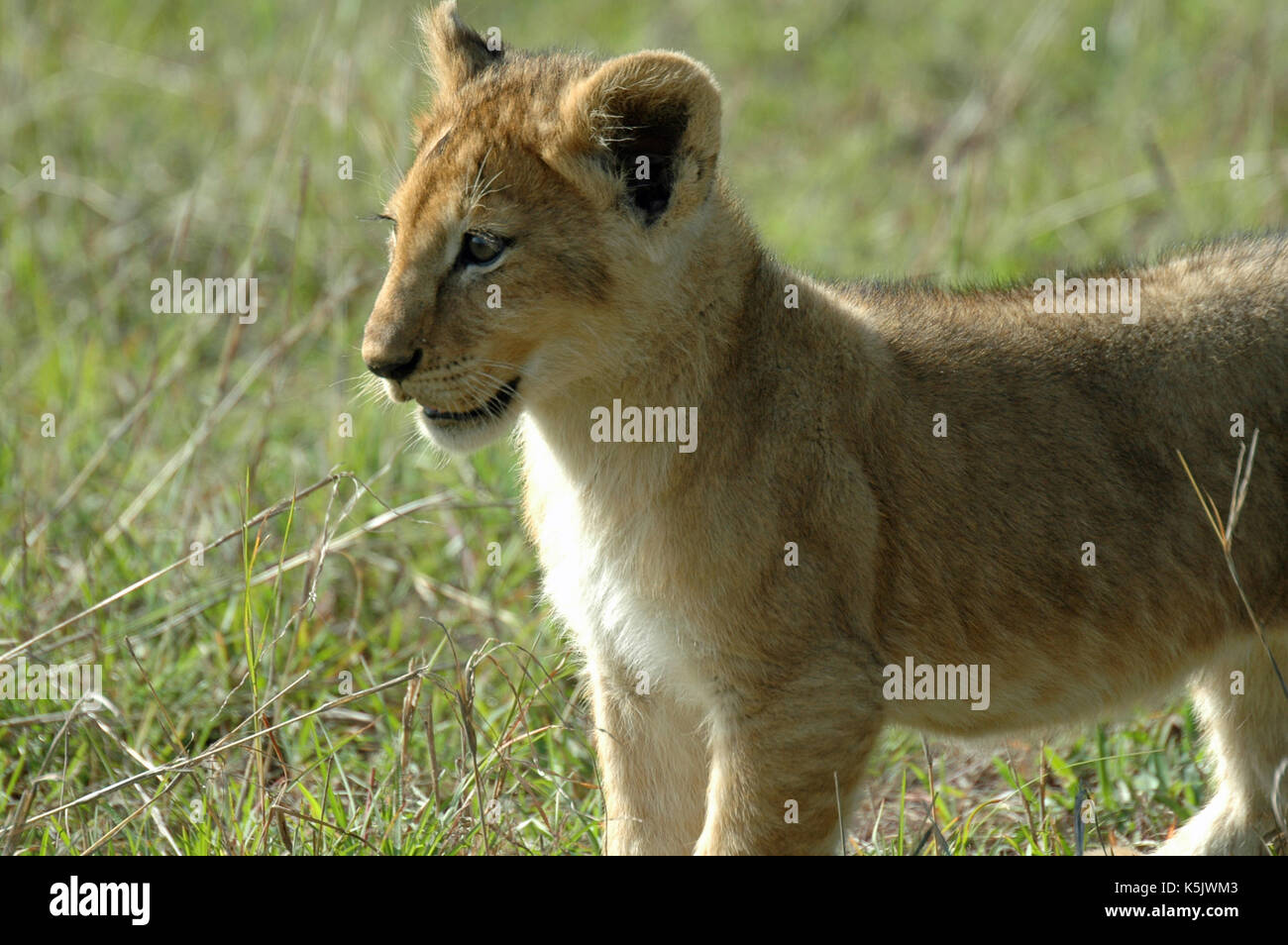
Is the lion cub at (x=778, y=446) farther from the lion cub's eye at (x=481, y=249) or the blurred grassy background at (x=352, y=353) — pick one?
the blurred grassy background at (x=352, y=353)

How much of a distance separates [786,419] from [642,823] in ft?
4.31

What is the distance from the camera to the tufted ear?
14.8 feet

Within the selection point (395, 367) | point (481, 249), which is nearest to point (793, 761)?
point (395, 367)

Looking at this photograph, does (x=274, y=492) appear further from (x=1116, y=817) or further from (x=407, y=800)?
(x=1116, y=817)

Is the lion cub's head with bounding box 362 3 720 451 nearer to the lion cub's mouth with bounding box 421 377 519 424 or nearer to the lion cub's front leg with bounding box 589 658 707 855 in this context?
the lion cub's mouth with bounding box 421 377 519 424

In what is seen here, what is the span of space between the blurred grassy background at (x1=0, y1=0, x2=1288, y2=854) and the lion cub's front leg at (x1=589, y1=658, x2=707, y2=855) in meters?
0.21

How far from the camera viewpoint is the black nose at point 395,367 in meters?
3.94

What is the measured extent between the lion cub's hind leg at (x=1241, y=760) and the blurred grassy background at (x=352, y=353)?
0.86 feet

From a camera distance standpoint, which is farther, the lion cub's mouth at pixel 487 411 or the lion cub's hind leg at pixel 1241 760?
the lion cub's hind leg at pixel 1241 760

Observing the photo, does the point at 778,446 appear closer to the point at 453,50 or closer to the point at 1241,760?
the point at 453,50

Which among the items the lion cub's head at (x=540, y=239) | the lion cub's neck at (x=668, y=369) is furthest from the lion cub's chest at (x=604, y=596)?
the lion cub's head at (x=540, y=239)

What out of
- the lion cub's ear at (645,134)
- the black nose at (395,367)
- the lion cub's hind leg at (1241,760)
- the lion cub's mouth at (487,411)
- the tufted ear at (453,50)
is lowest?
the lion cub's hind leg at (1241,760)

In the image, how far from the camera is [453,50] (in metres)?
4.55

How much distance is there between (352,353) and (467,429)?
3622 millimetres
